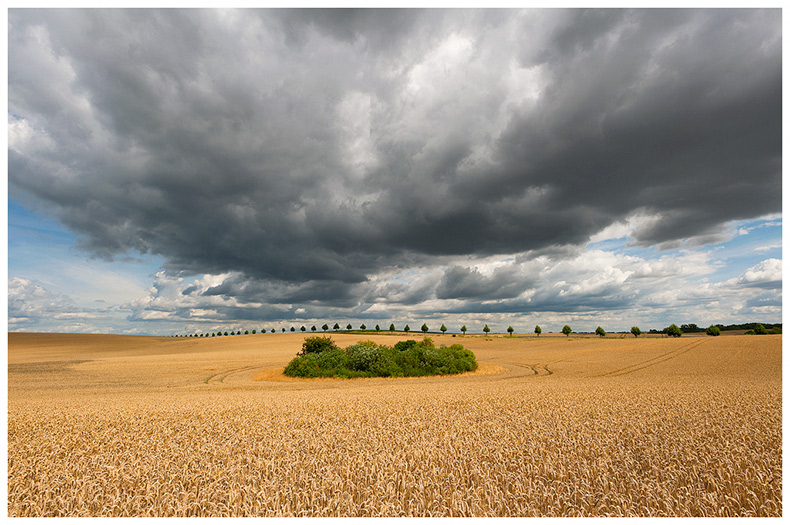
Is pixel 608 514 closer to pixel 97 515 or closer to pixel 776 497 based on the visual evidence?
pixel 776 497

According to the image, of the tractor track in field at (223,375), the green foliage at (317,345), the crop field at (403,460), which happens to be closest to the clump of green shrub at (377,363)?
the green foliage at (317,345)

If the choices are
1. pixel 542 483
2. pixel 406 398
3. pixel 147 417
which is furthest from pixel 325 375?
pixel 542 483

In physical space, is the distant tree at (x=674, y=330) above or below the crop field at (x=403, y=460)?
below

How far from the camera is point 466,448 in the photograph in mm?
7117

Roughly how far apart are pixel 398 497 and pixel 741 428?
813 cm

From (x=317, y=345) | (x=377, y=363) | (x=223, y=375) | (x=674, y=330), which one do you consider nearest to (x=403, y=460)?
(x=377, y=363)

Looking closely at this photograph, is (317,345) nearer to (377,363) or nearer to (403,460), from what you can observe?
(377,363)

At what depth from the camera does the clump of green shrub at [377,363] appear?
28.6 metres

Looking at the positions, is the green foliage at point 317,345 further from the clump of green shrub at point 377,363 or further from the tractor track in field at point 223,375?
the tractor track in field at point 223,375

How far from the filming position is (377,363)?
95.7ft

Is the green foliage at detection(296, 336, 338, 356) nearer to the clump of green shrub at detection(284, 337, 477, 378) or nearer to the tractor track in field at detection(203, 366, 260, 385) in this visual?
the clump of green shrub at detection(284, 337, 477, 378)

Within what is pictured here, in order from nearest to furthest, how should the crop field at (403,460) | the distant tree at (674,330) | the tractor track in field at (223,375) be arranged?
the crop field at (403,460)
the tractor track in field at (223,375)
the distant tree at (674,330)

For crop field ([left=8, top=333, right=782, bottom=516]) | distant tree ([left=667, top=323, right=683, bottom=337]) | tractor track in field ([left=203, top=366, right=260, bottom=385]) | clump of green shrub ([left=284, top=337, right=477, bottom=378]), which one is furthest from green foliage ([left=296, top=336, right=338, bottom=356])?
distant tree ([left=667, top=323, right=683, bottom=337])

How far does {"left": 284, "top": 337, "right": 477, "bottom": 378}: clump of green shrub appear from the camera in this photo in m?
28.6
